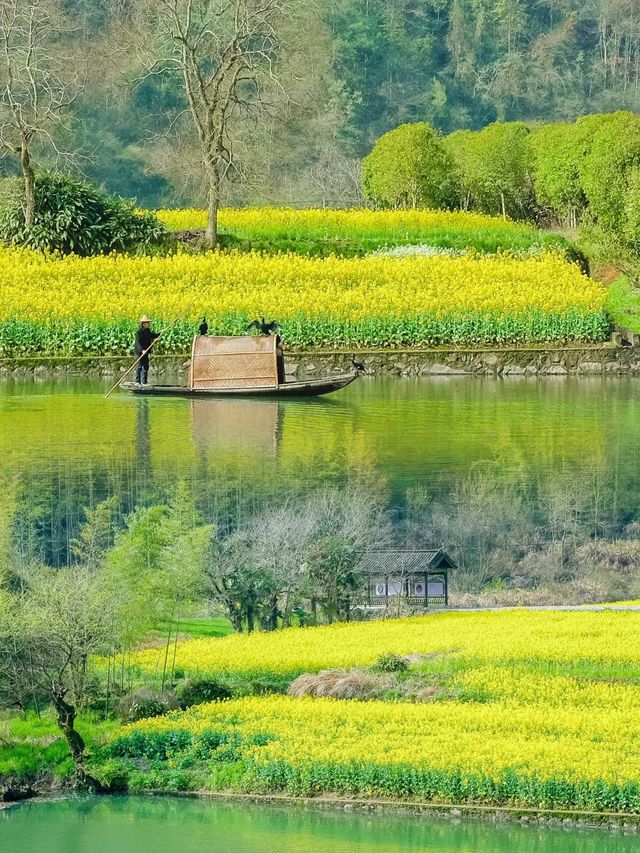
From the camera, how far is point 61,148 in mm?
51219

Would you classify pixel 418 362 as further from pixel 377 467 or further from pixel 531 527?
pixel 531 527

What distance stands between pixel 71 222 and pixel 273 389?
1118 centimetres

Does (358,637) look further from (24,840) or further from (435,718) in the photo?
(24,840)

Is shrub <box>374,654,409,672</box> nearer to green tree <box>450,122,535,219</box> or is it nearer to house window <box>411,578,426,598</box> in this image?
house window <box>411,578,426,598</box>

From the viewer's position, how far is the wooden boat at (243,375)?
25203mm

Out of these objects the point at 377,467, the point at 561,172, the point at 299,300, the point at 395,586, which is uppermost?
the point at 561,172

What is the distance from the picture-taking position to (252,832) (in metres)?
12.8

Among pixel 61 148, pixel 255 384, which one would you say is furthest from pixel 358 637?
pixel 61 148

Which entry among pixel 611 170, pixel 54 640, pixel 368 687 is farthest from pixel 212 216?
pixel 54 640

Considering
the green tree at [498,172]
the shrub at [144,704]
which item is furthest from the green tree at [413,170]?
the shrub at [144,704]

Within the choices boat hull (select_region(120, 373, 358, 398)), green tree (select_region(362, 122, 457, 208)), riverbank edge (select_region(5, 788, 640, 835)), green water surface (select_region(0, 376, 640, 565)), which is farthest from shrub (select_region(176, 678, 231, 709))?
green tree (select_region(362, 122, 457, 208))

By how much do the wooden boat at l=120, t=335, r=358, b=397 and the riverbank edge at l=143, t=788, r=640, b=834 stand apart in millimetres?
12093

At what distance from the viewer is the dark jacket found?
26875mm

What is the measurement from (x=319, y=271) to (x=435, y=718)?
19.5m
